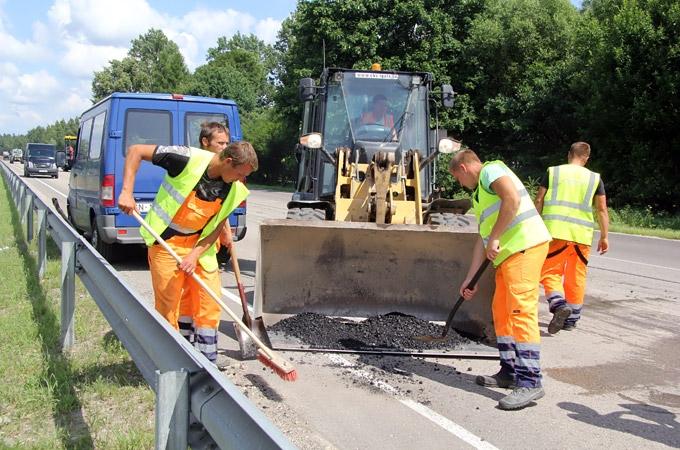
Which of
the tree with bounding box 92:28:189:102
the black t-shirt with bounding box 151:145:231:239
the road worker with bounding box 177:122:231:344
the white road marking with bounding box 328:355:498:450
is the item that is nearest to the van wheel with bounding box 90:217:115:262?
the road worker with bounding box 177:122:231:344

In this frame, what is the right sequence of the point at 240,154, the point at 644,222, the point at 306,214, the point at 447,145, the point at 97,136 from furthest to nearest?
the point at 644,222, the point at 97,136, the point at 306,214, the point at 447,145, the point at 240,154

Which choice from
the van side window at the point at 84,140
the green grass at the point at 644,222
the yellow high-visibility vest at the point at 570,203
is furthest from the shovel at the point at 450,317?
the green grass at the point at 644,222

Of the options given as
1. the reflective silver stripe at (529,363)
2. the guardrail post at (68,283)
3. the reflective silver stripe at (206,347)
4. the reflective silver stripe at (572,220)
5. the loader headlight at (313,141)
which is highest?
the loader headlight at (313,141)

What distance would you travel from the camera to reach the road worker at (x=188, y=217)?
14.3ft

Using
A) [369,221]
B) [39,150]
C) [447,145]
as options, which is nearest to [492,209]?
[369,221]

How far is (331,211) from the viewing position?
8.11 m

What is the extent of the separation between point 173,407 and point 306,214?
568cm

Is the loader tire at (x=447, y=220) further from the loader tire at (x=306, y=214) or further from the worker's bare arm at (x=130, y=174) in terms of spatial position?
the worker's bare arm at (x=130, y=174)

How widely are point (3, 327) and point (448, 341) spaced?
3.82 metres

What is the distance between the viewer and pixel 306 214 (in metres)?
7.78

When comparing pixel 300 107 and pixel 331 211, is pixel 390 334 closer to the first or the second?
pixel 331 211

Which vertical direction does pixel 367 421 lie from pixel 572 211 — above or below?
below

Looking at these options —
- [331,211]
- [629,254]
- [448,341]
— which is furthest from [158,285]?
[629,254]

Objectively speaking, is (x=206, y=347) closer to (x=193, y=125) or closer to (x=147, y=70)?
(x=193, y=125)
